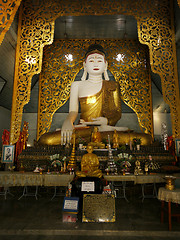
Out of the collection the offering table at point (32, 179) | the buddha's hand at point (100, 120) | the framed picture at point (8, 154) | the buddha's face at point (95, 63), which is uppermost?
the buddha's face at point (95, 63)

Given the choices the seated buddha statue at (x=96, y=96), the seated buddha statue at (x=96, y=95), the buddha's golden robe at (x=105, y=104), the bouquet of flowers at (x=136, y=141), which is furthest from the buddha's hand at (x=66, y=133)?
the bouquet of flowers at (x=136, y=141)

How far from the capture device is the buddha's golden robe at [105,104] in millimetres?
6375

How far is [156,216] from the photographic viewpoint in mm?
2957

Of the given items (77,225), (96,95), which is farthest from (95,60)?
(77,225)

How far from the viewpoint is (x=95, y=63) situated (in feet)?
21.5

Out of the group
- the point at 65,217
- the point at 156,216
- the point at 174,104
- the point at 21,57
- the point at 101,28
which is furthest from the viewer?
the point at 101,28

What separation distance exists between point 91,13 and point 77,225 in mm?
5534

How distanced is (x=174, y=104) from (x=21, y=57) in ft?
14.3

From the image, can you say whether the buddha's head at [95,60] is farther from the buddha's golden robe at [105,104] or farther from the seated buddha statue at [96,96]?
the buddha's golden robe at [105,104]

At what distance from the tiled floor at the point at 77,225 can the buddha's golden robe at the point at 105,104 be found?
3.38 metres

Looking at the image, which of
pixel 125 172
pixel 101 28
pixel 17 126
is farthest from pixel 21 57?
pixel 125 172

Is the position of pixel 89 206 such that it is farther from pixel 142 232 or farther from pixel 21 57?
pixel 21 57

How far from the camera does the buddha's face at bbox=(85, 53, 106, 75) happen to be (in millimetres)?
6539

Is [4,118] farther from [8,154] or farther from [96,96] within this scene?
[96,96]
